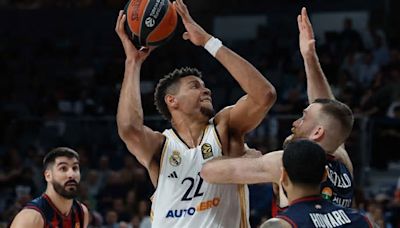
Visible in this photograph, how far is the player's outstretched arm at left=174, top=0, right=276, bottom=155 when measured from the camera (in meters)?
5.43

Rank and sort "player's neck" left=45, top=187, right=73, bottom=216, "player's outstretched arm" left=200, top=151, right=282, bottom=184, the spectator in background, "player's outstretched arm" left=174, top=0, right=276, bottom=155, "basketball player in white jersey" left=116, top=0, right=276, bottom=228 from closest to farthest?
"player's outstretched arm" left=200, top=151, right=282, bottom=184, "player's outstretched arm" left=174, top=0, right=276, bottom=155, "basketball player in white jersey" left=116, top=0, right=276, bottom=228, "player's neck" left=45, top=187, right=73, bottom=216, the spectator in background

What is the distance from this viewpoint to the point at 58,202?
7695 millimetres

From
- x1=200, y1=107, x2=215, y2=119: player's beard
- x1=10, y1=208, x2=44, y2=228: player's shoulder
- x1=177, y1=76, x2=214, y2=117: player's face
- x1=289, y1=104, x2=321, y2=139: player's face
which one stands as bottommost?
x1=289, y1=104, x2=321, y2=139: player's face

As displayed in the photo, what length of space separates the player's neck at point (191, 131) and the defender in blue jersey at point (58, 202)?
6.83 feet

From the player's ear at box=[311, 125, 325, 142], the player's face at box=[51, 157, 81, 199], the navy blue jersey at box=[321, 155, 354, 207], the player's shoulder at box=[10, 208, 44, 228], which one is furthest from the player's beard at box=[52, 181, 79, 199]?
the player's ear at box=[311, 125, 325, 142]

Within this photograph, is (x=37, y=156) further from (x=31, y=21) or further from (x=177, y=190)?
(x=177, y=190)

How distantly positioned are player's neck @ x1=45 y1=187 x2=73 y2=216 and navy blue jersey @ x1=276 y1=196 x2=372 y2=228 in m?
4.09

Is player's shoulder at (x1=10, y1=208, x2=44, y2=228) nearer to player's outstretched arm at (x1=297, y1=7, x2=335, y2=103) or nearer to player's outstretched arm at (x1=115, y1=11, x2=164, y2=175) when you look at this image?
player's outstretched arm at (x1=115, y1=11, x2=164, y2=175)

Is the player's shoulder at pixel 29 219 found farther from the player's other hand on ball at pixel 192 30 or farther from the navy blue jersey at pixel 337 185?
the navy blue jersey at pixel 337 185

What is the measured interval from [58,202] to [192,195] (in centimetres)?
234

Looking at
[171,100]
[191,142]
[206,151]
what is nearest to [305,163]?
[206,151]

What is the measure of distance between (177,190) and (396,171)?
845 cm

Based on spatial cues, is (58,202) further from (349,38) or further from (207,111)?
(349,38)

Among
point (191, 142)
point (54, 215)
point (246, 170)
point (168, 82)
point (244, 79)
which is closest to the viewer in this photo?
point (246, 170)
